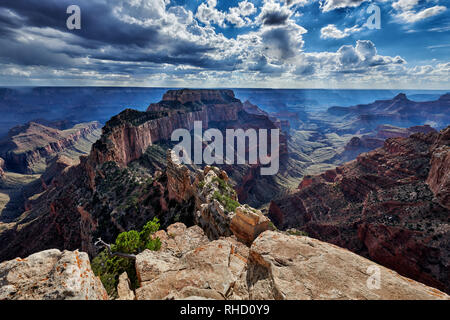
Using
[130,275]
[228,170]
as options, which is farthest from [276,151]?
[130,275]

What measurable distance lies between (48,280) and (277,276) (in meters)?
9.20

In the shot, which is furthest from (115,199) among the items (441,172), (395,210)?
(441,172)

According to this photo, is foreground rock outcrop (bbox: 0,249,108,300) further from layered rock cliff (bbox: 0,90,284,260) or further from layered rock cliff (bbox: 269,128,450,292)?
layered rock cliff (bbox: 269,128,450,292)

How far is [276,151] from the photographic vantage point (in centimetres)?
14850

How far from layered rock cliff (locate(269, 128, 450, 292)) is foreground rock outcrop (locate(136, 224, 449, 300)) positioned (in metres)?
→ 37.4

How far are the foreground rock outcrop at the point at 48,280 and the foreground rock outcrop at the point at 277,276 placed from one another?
8.38ft

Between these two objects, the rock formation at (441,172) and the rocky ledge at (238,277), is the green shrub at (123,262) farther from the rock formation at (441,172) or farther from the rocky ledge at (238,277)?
the rock formation at (441,172)

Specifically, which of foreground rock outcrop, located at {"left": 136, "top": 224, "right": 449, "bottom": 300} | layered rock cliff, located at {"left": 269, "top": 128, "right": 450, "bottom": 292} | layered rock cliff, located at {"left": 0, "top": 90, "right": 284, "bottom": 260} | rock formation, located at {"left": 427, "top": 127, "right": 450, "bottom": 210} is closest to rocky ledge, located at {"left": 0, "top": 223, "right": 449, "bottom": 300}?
foreground rock outcrop, located at {"left": 136, "top": 224, "right": 449, "bottom": 300}

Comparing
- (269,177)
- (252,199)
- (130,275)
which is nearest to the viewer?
(130,275)

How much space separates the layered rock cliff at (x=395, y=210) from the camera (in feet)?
112

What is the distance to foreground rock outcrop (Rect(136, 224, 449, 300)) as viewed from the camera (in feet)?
25.9

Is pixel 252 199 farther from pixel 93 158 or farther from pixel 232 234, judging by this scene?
pixel 232 234

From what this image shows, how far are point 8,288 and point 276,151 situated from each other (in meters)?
149
